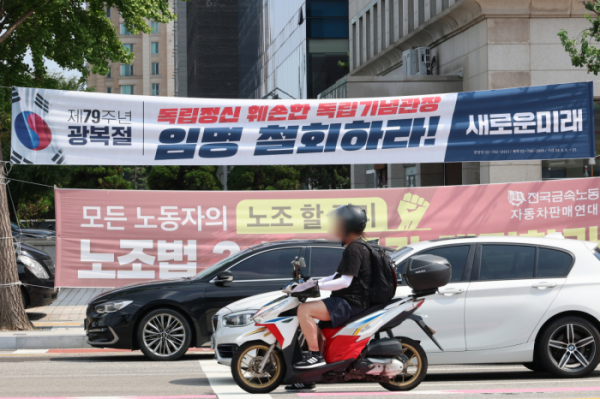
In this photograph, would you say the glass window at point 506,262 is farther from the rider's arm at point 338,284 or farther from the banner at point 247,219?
the banner at point 247,219

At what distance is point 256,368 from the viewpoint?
6.68m

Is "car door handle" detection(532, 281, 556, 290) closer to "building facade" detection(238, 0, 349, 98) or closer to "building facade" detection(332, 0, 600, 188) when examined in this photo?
"building facade" detection(332, 0, 600, 188)

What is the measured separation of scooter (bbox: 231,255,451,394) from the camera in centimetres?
644

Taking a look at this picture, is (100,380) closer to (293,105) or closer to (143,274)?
(143,274)

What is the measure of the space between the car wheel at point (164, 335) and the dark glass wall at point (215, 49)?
8600 centimetres

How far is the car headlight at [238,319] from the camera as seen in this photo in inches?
306

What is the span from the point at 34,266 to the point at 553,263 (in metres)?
9.18

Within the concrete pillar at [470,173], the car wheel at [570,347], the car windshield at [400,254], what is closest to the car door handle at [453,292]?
the car windshield at [400,254]

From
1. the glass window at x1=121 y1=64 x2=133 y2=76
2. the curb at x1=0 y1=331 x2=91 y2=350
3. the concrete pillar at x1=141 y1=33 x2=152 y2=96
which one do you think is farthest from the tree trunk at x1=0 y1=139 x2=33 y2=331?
the glass window at x1=121 y1=64 x2=133 y2=76

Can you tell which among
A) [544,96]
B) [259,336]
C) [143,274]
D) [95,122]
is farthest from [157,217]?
[544,96]

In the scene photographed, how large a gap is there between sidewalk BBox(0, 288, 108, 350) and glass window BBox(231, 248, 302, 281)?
3001mm

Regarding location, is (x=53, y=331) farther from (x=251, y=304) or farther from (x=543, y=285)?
(x=543, y=285)

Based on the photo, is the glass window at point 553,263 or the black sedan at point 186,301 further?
the black sedan at point 186,301

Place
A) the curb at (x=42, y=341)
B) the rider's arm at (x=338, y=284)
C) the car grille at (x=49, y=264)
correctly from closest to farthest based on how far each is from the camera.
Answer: the rider's arm at (x=338, y=284)
the curb at (x=42, y=341)
the car grille at (x=49, y=264)
